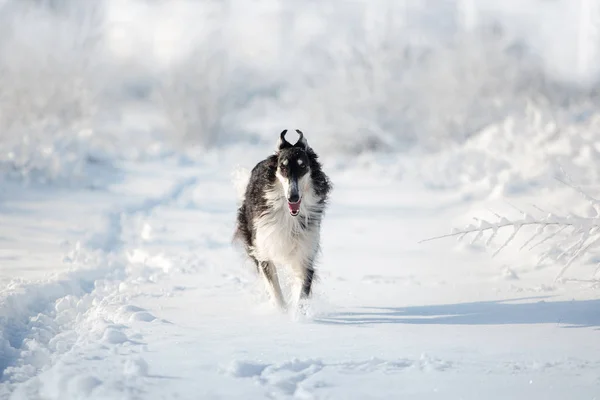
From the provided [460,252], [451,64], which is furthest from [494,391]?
[451,64]

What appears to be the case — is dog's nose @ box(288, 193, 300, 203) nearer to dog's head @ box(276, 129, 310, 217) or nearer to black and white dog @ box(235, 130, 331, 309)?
dog's head @ box(276, 129, 310, 217)

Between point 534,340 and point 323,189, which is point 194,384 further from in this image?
point 323,189

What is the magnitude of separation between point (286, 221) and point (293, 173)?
19.5 inches

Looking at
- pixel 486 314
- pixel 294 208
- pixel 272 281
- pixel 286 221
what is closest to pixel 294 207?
pixel 294 208

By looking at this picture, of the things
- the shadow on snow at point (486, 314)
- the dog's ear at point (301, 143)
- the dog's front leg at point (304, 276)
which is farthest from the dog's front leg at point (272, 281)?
the dog's ear at point (301, 143)

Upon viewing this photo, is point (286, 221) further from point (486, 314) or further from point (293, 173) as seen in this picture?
point (486, 314)

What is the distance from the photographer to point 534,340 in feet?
12.4

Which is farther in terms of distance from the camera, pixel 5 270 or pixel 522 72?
pixel 522 72

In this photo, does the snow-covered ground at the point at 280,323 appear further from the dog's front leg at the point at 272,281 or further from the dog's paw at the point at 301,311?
the dog's front leg at the point at 272,281

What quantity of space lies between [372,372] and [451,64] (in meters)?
22.5

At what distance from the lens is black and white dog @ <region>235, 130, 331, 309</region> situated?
511cm

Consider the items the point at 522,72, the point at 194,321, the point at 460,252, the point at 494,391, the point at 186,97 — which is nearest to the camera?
the point at 494,391

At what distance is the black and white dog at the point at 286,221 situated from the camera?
5.11m

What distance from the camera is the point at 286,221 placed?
5129mm
